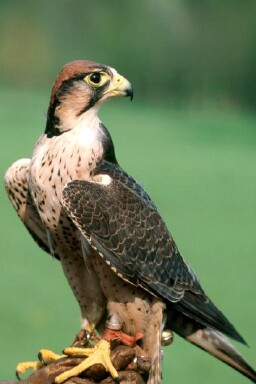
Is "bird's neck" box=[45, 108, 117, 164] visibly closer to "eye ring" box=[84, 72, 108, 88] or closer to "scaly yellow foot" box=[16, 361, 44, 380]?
"eye ring" box=[84, 72, 108, 88]

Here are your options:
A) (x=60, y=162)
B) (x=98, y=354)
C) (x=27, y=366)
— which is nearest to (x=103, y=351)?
(x=98, y=354)

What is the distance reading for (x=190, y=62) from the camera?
15.9m

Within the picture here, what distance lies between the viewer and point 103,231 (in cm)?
312

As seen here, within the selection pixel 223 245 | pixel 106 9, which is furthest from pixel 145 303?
pixel 106 9

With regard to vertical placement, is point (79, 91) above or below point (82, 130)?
above

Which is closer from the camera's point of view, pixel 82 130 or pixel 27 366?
pixel 82 130

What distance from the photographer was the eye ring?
312 cm

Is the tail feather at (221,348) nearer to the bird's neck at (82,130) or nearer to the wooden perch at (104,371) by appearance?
the wooden perch at (104,371)

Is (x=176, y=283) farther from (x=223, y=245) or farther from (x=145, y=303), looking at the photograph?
(x=223, y=245)

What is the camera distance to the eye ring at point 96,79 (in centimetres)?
312

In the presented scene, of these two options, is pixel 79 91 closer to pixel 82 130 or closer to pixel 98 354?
pixel 82 130

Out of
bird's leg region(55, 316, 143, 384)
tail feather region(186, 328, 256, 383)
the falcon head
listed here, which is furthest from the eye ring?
tail feather region(186, 328, 256, 383)

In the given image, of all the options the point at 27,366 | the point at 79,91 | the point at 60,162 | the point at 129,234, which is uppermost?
the point at 79,91

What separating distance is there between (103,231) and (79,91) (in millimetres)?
407
